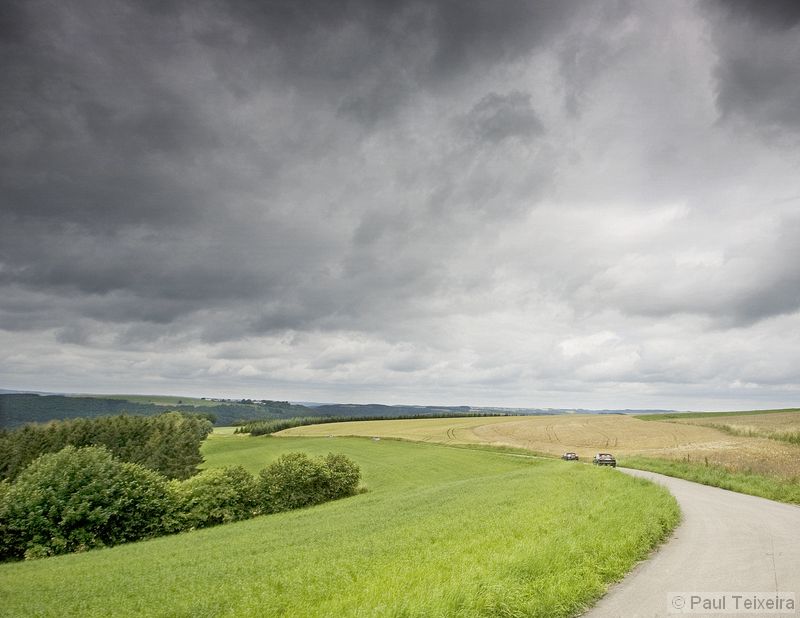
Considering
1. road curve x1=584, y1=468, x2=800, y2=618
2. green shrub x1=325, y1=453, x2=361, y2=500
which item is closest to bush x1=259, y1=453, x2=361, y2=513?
green shrub x1=325, y1=453, x2=361, y2=500

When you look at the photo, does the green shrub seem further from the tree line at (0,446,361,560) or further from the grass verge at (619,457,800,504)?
the grass verge at (619,457,800,504)

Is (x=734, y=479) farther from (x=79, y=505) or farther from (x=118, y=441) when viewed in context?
(x=118, y=441)

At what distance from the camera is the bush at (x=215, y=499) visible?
43.8m

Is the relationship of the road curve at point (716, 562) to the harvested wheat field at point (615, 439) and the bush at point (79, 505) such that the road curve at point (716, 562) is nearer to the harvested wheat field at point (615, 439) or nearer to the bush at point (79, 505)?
the harvested wheat field at point (615, 439)

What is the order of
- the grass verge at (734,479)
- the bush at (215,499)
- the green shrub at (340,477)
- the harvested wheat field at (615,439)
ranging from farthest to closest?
the green shrub at (340,477), the harvested wheat field at (615,439), the bush at (215,499), the grass verge at (734,479)

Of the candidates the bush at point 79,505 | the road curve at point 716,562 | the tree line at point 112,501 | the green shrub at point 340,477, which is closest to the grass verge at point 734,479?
the road curve at point 716,562

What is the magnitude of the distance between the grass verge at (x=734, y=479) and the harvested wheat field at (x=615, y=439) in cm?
227

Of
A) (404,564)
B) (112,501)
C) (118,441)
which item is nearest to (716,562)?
(404,564)

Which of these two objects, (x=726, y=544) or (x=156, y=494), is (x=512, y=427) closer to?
(x=156, y=494)

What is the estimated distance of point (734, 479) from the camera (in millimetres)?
31891

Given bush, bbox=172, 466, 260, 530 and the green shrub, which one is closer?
bush, bbox=172, 466, 260, 530

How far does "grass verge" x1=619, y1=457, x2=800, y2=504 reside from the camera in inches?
1019

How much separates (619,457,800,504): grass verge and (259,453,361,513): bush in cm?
3198

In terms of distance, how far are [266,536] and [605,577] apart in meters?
21.5
